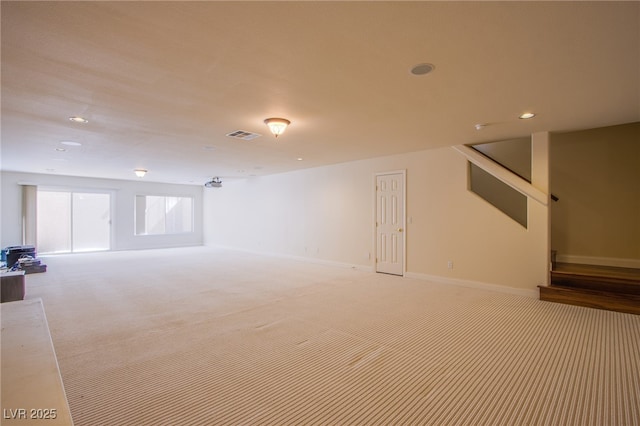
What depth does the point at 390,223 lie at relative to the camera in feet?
20.8

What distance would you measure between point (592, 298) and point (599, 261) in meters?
1.78

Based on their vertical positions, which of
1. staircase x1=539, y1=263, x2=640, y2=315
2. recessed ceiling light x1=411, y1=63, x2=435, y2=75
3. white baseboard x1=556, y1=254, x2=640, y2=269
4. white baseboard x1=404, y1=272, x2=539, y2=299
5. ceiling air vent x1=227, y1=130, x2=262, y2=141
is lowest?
white baseboard x1=404, y1=272, x2=539, y2=299

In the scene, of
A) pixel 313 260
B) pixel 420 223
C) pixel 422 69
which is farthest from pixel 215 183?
pixel 422 69

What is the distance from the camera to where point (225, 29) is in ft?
6.44

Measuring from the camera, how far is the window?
36.4 feet

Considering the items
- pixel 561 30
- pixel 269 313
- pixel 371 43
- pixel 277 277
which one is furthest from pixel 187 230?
pixel 561 30

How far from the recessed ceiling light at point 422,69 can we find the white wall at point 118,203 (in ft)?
36.9

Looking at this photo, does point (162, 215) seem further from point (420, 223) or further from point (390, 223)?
point (420, 223)

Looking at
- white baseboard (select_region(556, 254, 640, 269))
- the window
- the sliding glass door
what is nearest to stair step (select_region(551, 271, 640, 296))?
white baseboard (select_region(556, 254, 640, 269))

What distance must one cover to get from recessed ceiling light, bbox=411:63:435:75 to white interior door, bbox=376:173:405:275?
3.69 metres

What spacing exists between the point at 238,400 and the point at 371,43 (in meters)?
2.72

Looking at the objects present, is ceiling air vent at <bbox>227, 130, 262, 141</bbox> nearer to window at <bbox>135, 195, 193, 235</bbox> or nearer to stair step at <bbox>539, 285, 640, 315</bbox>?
stair step at <bbox>539, 285, 640, 315</bbox>

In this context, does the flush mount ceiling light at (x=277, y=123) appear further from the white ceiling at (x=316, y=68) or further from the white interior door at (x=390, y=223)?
the white interior door at (x=390, y=223)

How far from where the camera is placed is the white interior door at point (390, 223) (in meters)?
6.17
